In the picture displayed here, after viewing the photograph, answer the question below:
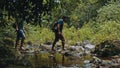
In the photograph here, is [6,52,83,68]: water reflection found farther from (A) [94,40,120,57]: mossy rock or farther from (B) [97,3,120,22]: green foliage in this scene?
(B) [97,3,120,22]: green foliage

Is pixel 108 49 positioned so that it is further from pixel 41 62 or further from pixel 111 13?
pixel 111 13

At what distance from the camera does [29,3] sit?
27.2 ft

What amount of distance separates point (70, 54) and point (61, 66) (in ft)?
12.3

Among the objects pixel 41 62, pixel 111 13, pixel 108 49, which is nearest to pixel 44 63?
pixel 41 62

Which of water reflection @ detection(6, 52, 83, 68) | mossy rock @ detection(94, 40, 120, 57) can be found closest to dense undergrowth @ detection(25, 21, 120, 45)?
mossy rock @ detection(94, 40, 120, 57)

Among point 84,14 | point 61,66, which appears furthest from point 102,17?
point 61,66

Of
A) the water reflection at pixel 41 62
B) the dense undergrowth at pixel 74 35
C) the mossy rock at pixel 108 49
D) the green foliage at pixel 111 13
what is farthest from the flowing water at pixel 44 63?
the green foliage at pixel 111 13

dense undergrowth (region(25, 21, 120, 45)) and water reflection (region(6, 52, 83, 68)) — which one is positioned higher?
water reflection (region(6, 52, 83, 68))

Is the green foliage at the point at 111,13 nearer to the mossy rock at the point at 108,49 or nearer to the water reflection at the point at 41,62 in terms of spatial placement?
the mossy rock at the point at 108,49

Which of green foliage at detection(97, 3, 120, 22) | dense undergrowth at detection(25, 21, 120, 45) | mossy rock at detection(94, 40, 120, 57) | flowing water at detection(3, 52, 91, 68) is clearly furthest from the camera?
green foliage at detection(97, 3, 120, 22)

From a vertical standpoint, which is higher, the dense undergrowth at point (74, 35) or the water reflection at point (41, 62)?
the water reflection at point (41, 62)

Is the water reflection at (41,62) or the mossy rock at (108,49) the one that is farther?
the mossy rock at (108,49)

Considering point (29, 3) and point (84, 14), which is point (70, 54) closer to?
point (29, 3)

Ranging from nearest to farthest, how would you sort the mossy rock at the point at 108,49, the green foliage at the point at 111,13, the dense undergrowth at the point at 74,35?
the mossy rock at the point at 108,49
the dense undergrowth at the point at 74,35
the green foliage at the point at 111,13
